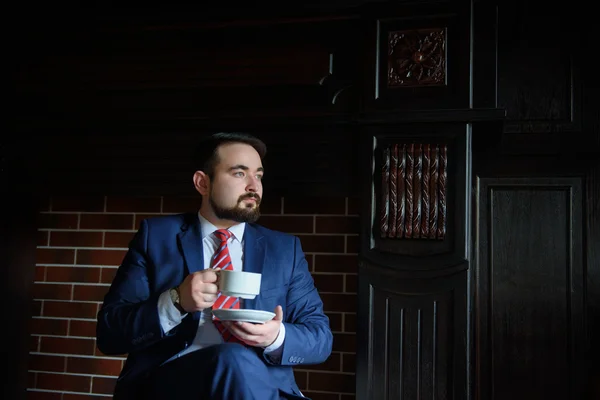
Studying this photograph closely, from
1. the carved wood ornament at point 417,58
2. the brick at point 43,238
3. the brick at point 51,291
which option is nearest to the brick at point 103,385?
the brick at point 51,291

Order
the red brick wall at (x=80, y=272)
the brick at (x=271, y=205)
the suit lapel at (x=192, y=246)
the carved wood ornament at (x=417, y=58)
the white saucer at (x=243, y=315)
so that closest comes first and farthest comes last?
1. the white saucer at (x=243, y=315)
2. the suit lapel at (x=192, y=246)
3. the carved wood ornament at (x=417, y=58)
4. the brick at (x=271, y=205)
5. the red brick wall at (x=80, y=272)

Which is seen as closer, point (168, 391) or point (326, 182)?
point (168, 391)

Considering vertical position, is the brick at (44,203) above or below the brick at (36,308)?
above

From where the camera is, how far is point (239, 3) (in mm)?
2240

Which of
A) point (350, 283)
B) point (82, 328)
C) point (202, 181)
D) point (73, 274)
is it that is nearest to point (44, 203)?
point (73, 274)

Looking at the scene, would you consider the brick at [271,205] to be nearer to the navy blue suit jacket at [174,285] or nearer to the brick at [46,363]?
the navy blue suit jacket at [174,285]

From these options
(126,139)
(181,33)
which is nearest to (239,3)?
(181,33)

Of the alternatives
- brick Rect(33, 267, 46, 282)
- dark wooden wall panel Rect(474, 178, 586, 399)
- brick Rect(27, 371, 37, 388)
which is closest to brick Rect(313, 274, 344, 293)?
dark wooden wall panel Rect(474, 178, 586, 399)

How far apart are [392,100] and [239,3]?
68cm

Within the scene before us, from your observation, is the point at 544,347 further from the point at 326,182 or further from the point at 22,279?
the point at 22,279

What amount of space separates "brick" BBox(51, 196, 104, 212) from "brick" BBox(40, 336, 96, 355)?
0.59m

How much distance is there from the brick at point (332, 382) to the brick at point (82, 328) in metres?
1.02

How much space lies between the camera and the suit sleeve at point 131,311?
5.49 ft

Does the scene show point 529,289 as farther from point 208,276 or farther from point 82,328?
point 82,328
